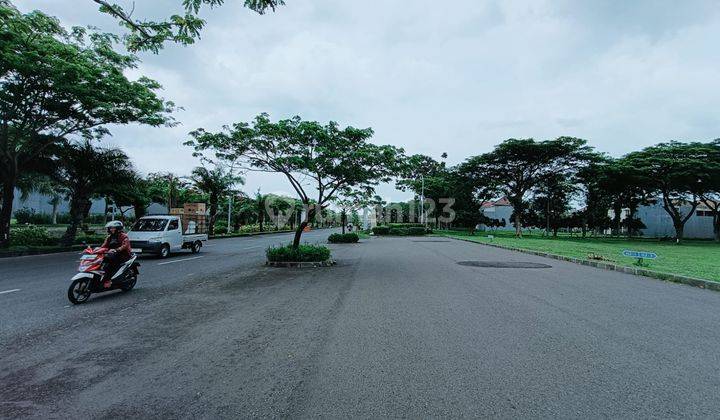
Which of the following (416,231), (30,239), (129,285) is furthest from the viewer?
(416,231)

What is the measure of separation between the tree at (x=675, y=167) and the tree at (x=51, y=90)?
34.5 m

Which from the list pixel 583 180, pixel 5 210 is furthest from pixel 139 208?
pixel 583 180

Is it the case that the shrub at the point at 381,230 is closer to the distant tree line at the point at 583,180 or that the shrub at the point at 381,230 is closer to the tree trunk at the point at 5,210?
the distant tree line at the point at 583,180

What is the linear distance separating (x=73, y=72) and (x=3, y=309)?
10.2 metres

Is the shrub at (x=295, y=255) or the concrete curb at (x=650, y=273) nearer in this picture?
the concrete curb at (x=650, y=273)

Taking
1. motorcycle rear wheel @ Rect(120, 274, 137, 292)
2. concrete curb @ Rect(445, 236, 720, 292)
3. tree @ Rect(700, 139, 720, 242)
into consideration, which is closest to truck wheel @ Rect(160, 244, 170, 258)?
motorcycle rear wheel @ Rect(120, 274, 137, 292)

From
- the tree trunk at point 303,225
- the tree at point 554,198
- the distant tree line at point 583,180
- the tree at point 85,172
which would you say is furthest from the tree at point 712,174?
the tree at point 85,172

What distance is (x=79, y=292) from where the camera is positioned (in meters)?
6.77

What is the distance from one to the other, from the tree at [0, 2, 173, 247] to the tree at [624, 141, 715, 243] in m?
34.5

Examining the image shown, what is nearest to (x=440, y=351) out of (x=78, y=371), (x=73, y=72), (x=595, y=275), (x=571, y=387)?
(x=571, y=387)

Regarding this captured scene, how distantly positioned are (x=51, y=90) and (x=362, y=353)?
16996 mm

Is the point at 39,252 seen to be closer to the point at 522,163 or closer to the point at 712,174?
the point at 522,163

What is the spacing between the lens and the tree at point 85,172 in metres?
18.1

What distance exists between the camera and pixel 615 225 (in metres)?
44.1
